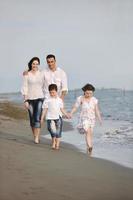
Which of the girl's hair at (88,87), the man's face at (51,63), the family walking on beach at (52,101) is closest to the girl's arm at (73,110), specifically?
the family walking on beach at (52,101)

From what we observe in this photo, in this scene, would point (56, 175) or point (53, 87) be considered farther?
point (53, 87)

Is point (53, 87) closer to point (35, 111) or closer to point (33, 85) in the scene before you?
point (33, 85)

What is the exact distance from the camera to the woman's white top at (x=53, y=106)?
2.38 metres

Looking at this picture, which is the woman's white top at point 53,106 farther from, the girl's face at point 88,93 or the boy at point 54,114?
the girl's face at point 88,93

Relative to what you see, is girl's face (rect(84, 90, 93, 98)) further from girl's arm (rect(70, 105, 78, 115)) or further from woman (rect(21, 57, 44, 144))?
woman (rect(21, 57, 44, 144))

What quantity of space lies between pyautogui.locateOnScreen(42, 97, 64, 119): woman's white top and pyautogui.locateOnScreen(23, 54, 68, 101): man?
0.04 meters

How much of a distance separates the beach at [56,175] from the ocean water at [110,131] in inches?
3.2

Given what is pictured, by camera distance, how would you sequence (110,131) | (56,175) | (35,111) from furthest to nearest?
(110,131) → (35,111) → (56,175)

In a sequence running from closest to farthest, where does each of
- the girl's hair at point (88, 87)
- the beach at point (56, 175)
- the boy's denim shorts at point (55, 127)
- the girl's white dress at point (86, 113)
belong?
the beach at point (56, 175), the girl's hair at point (88, 87), the girl's white dress at point (86, 113), the boy's denim shorts at point (55, 127)

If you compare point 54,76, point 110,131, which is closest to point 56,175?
point 54,76

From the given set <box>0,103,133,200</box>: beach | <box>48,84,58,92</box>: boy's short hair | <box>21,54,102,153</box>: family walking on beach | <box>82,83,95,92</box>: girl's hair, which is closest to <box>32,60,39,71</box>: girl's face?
<box>21,54,102,153</box>: family walking on beach

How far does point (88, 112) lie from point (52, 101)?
0.21 m

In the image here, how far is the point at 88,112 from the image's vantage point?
2412mm

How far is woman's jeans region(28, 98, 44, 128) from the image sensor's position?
2.44m
